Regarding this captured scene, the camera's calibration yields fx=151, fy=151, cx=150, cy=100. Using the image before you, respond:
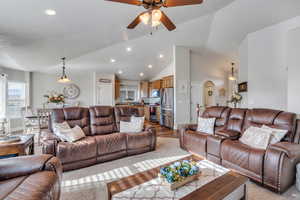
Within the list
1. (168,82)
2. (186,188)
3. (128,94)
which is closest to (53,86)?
(128,94)

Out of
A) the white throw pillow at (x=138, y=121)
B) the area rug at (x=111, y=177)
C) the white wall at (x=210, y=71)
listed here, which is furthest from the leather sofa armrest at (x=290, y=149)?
the white wall at (x=210, y=71)

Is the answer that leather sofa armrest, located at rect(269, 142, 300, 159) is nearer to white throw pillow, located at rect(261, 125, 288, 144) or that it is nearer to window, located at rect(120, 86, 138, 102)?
white throw pillow, located at rect(261, 125, 288, 144)

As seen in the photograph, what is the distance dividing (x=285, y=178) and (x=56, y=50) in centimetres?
586

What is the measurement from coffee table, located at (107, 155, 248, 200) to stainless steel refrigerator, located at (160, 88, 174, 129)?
14.8ft

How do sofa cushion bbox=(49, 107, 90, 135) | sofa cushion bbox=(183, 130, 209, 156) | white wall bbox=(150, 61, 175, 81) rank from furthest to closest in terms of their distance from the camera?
white wall bbox=(150, 61, 175, 81)
sofa cushion bbox=(49, 107, 90, 135)
sofa cushion bbox=(183, 130, 209, 156)

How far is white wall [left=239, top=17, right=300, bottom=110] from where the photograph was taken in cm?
414

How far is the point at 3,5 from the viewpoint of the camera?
7.71ft

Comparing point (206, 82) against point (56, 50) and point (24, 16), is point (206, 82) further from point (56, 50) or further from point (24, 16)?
point (24, 16)

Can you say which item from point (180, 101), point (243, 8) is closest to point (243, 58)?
point (243, 8)

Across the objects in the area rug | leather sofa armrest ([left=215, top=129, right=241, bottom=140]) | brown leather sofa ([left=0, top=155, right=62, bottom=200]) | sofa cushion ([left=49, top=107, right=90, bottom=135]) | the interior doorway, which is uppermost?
the interior doorway

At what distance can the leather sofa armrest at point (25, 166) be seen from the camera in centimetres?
148

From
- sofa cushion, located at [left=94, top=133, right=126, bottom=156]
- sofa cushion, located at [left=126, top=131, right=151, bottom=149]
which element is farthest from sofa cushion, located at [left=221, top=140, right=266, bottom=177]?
sofa cushion, located at [left=94, top=133, right=126, bottom=156]

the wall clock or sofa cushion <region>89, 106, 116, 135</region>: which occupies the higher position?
the wall clock

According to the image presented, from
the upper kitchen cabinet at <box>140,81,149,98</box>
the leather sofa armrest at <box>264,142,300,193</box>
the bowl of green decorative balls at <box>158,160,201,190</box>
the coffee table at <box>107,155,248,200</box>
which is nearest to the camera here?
the coffee table at <box>107,155,248,200</box>
